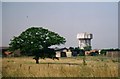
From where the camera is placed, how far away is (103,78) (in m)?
10.4

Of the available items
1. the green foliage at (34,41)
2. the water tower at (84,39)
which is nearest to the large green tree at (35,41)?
the green foliage at (34,41)

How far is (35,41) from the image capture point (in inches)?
1693

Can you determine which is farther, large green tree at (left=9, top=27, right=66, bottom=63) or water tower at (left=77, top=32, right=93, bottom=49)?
water tower at (left=77, top=32, right=93, bottom=49)

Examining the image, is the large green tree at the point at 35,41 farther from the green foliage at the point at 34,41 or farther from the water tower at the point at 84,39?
the water tower at the point at 84,39

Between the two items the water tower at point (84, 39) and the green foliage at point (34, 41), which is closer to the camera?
the green foliage at point (34, 41)

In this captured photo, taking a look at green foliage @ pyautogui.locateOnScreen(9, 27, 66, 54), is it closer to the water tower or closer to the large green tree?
the large green tree

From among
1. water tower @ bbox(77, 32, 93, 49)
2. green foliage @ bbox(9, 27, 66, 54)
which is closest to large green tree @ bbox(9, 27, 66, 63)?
green foliage @ bbox(9, 27, 66, 54)

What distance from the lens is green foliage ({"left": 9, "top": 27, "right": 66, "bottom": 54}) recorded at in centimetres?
4291

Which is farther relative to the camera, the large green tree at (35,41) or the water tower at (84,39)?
the water tower at (84,39)

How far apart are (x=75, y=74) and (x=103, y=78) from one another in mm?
1196

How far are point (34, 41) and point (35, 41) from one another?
7.4 inches

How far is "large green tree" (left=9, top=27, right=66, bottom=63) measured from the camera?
42.9 metres

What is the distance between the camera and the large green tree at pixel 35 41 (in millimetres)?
42938

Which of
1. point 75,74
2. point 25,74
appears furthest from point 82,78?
point 25,74
